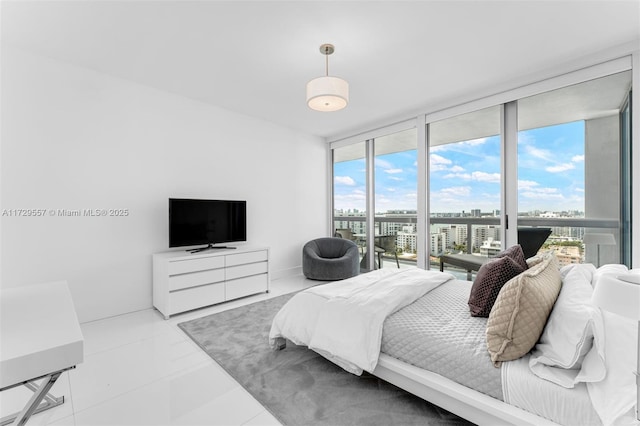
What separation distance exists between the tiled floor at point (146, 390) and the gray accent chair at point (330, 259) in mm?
2295

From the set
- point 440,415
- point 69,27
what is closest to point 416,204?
point 440,415

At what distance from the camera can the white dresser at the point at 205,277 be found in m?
3.12

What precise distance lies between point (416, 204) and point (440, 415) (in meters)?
3.11

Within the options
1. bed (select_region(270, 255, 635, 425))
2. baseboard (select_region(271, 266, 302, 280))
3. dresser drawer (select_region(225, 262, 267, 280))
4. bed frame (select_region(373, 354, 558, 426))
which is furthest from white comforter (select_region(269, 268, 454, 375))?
baseboard (select_region(271, 266, 302, 280))

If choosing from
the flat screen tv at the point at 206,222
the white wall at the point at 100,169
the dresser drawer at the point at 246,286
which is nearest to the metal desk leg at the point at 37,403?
the white wall at the point at 100,169

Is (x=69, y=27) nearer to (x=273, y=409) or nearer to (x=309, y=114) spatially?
(x=309, y=114)

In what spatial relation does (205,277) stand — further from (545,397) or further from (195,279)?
(545,397)

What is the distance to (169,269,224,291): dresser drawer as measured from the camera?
3.13 m

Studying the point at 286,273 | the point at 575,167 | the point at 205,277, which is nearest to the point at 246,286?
the point at 205,277

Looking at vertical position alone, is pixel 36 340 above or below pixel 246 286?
above

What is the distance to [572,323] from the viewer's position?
48.7 inches

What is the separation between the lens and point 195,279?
3.27m

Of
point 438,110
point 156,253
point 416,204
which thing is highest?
point 438,110

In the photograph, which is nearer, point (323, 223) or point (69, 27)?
point (69, 27)
